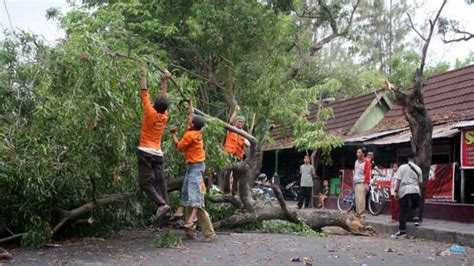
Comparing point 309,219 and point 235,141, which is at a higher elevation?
point 235,141

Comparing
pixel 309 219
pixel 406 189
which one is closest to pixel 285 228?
pixel 309 219

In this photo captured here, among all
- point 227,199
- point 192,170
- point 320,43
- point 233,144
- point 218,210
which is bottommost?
point 218,210

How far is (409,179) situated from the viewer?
1162 cm

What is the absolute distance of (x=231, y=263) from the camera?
6801 mm

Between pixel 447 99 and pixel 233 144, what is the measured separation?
10.4 m

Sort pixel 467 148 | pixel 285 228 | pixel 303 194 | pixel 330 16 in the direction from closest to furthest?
1. pixel 285 228
2. pixel 467 148
3. pixel 303 194
4. pixel 330 16

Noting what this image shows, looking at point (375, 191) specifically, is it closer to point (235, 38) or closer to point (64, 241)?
point (235, 38)

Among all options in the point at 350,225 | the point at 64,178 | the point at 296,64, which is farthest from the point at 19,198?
the point at 296,64

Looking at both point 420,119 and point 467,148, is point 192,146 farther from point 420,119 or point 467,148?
point 467,148

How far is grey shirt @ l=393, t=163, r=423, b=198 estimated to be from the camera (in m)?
11.6

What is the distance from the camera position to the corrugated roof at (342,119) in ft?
73.6

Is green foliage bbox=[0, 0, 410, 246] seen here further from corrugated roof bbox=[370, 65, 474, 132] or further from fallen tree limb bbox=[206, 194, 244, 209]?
corrugated roof bbox=[370, 65, 474, 132]

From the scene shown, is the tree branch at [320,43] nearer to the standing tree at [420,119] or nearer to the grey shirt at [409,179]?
the standing tree at [420,119]

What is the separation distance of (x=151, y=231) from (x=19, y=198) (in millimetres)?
2523
